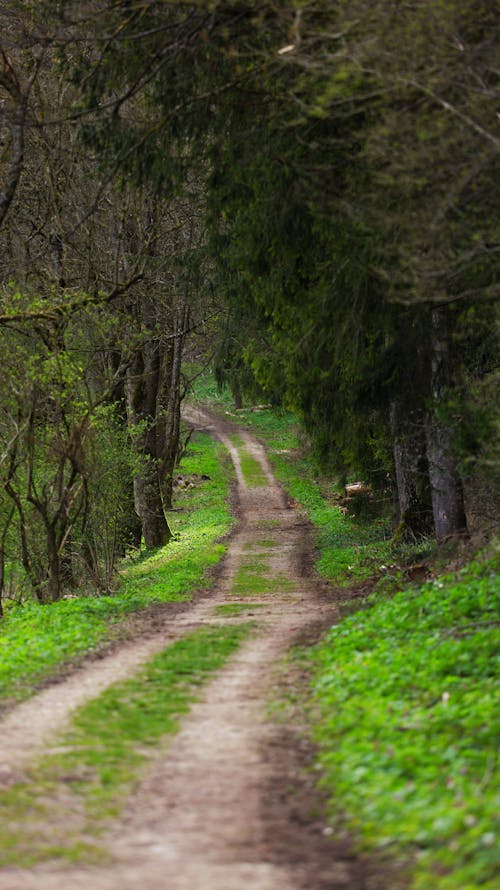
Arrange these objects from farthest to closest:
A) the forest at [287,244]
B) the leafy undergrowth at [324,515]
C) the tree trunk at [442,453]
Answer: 1. the leafy undergrowth at [324,515]
2. the tree trunk at [442,453]
3. the forest at [287,244]

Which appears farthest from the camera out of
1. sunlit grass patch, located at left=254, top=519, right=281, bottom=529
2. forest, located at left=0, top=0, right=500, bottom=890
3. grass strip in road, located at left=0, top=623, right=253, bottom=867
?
sunlit grass patch, located at left=254, top=519, right=281, bottom=529

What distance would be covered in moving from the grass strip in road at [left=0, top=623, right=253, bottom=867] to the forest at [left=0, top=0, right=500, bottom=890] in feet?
4.76

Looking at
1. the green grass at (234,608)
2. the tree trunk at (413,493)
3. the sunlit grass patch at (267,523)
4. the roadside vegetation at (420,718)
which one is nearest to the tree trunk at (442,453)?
the roadside vegetation at (420,718)

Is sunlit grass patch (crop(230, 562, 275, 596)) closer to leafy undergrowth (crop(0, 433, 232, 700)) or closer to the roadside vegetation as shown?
leafy undergrowth (crop(0, 433, 232, 700))

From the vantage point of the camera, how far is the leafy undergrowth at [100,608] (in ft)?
39.3

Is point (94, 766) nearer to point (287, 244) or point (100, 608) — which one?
point (287, 244)

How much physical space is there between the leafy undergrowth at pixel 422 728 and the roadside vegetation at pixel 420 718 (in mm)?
11

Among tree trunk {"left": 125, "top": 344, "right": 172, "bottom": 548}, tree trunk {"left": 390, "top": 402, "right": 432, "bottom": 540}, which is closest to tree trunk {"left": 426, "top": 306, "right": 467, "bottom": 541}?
tree trunk {"left": 390, "top": 402, "right": 432, "bottom": 540}

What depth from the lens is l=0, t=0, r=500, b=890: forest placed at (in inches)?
376

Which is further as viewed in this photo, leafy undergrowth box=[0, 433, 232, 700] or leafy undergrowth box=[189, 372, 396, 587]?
leafy undergrowth box=[189, 372, 396, 587]

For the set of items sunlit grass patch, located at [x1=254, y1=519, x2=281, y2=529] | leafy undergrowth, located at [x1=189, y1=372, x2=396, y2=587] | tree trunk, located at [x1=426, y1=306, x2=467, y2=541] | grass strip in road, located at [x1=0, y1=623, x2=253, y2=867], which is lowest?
sunlit grass patch, located at [x1=254, y1=519, x2=281, y2=529]

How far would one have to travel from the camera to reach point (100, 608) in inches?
652

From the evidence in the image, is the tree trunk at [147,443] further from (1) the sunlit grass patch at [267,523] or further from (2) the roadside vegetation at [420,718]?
(2) the roadside vegetation at [420,718]

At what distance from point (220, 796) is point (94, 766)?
4.01 ft
